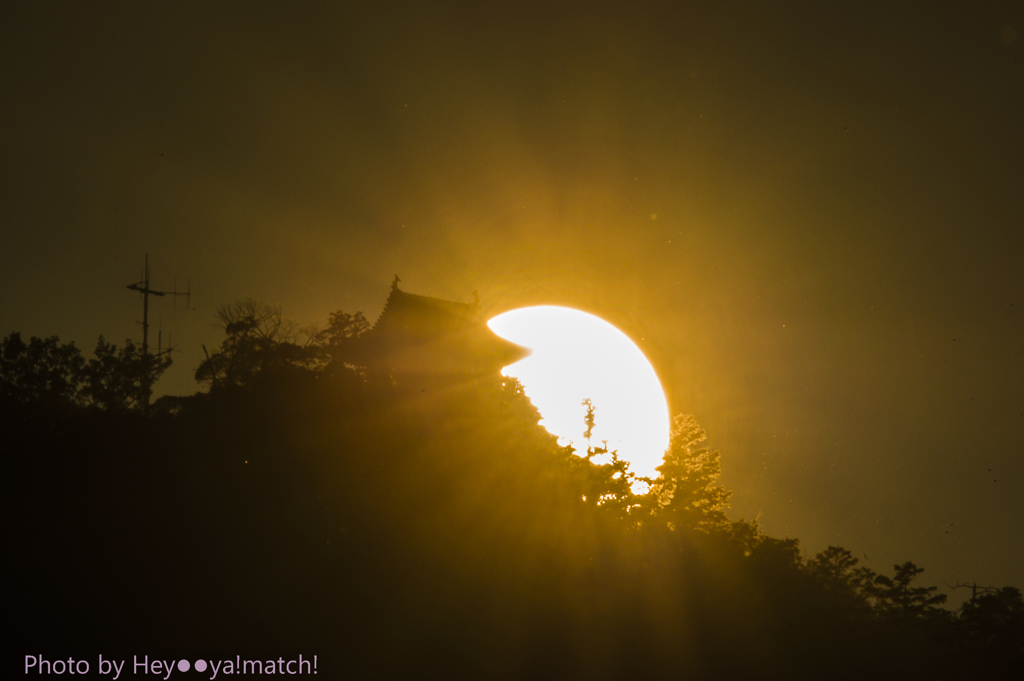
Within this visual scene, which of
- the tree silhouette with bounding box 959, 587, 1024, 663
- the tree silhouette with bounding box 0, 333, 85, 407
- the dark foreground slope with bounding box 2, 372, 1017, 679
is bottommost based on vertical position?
the tree silhouette with bounding box 959, 587, 1024, 663

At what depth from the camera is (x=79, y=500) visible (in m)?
28.3

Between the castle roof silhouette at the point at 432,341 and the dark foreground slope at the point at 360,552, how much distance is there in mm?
6757

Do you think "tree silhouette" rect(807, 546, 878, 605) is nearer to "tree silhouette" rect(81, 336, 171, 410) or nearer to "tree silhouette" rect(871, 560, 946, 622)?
"tree silhouette" rect(871, 560, 946, 622)

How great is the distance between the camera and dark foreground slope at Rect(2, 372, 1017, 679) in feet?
85.5

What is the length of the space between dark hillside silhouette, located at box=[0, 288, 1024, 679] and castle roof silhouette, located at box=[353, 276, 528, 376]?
1.88m

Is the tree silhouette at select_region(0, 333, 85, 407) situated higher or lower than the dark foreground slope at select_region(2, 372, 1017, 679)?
higher

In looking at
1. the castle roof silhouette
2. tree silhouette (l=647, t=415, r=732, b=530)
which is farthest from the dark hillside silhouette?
tree silhouette (l=647, t=415, r=732, b=530)

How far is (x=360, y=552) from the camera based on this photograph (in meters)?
30.2

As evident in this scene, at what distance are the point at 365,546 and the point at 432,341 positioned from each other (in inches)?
903

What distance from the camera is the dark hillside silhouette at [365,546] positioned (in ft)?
86.6

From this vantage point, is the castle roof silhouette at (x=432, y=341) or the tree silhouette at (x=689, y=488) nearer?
the castle roof silhouette at (x=432, y=341)

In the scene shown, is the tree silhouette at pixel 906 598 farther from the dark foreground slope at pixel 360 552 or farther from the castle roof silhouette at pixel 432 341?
the castle roof silhouette at pixel 432 341

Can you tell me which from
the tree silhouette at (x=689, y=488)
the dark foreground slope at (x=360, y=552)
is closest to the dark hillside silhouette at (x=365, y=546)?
the dark foreground slope at (x=360, y=552)

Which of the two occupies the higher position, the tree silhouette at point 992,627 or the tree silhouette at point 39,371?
the tree silhouette at point 39,371
